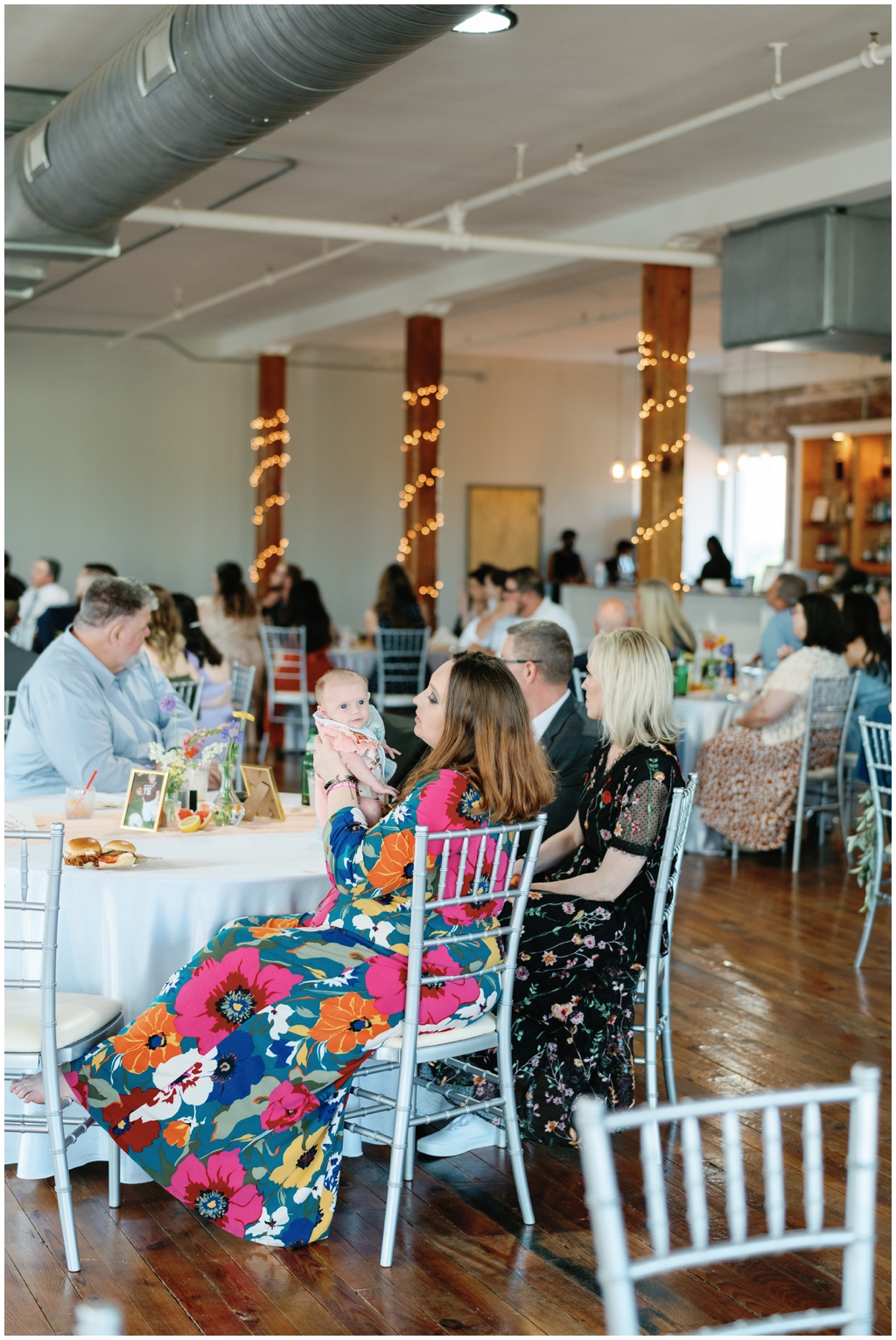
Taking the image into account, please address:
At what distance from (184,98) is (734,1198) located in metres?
3.90

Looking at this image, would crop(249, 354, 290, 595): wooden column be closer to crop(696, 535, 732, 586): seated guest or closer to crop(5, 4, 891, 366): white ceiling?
crop(5, 4, 891, 366): white ceiling

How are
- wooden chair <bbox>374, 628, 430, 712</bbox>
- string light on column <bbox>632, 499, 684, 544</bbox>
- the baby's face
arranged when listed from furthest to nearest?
wooden chair <bbox>374, 628, 430, 712</bbox> → string light on column <bbox>632, 499, 684, 544</bbox> → the baby's face

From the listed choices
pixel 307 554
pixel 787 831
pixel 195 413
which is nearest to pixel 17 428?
pixel 195 413

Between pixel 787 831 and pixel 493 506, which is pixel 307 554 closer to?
pixel 493 506

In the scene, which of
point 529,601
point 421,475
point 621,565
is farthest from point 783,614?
point 621,565

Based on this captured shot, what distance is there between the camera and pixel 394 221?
9.76 meters

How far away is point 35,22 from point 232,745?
3.83 m

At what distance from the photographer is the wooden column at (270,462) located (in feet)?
47.8

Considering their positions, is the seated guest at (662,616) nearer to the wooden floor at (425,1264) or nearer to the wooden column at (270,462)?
the wooden floor at (425,1264)

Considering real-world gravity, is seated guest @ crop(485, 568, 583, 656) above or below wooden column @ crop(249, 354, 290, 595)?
below

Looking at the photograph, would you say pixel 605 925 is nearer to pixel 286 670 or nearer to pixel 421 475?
pixel 286 670

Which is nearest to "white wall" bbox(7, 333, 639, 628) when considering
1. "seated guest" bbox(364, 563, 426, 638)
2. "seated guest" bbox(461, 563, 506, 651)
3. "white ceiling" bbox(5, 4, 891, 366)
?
"white ceiling" bbox(5, 4, 891, 366)

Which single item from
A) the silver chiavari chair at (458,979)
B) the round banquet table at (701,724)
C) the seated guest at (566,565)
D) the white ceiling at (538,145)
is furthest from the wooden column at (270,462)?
the silver chiavari chair at (458,979)

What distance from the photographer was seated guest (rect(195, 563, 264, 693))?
9867mm
